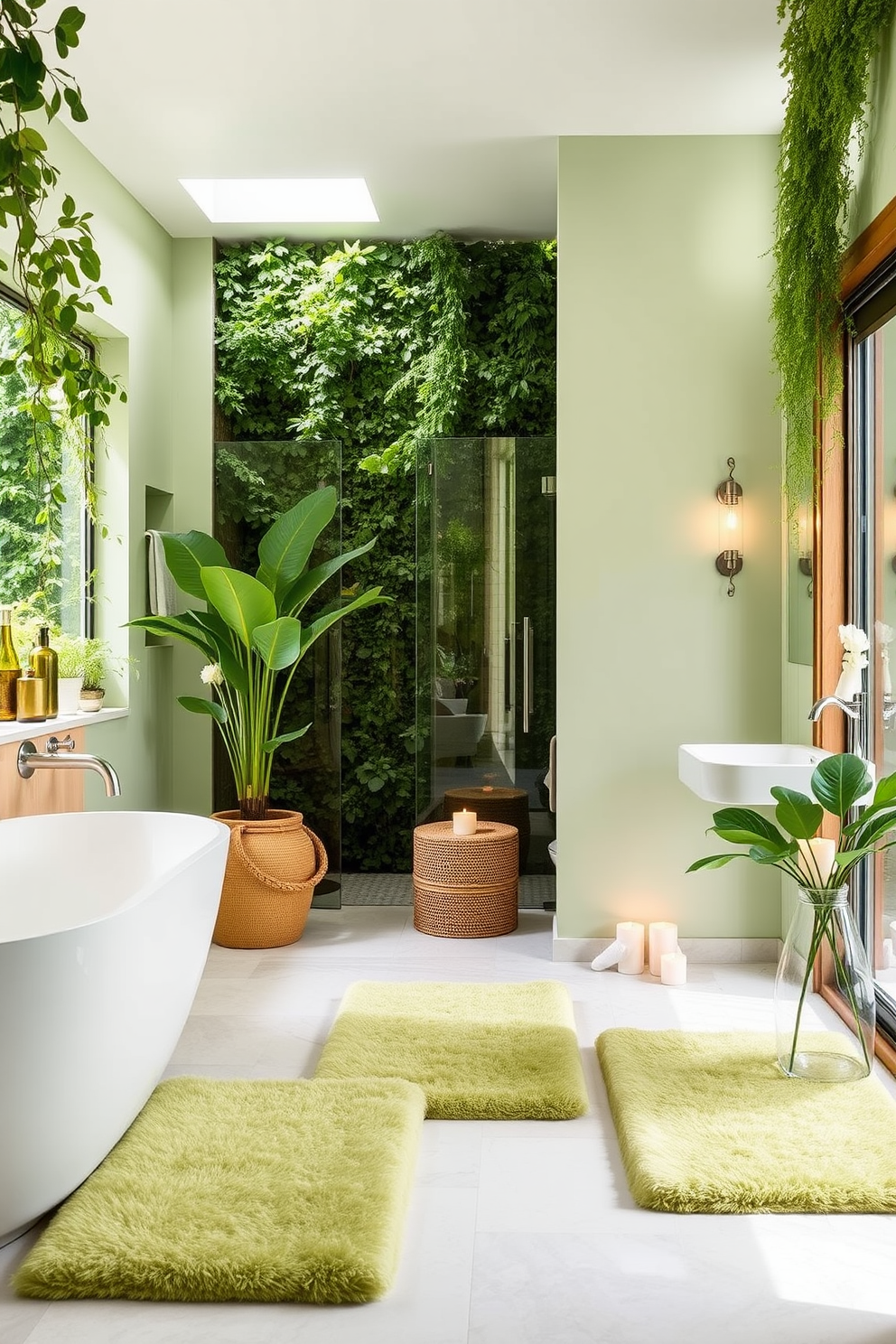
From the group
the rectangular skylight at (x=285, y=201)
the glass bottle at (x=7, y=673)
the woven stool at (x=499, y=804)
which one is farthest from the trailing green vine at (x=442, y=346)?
the glass bottle at (x=7, y=673)

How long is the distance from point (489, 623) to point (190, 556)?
4.18 ft

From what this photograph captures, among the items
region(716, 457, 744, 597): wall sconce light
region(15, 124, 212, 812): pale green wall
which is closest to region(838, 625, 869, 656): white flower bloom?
region(716, 457, 744, 597): wall sconce light

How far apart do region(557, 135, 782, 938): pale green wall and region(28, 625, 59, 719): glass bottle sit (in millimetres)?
1795

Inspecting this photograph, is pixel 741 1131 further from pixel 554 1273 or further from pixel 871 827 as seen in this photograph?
pixel 871 827

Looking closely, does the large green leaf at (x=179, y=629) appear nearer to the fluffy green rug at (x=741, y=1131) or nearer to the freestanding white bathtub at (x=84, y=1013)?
the freestanding white bathtub at (x=84, y=1013)

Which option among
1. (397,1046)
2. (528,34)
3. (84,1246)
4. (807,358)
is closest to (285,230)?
(528,34)

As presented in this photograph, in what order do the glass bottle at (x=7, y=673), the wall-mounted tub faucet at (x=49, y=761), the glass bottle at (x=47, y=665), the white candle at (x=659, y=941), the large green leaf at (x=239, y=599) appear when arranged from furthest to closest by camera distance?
the large green leaf at (x=239, y=599) → the white candle at (x=659, y=941) → the glass bottle at (x=47, y=665) → the glass bottle at (x=7, y=673) → the wall-mounted tub faucet at (x=49, y=761)

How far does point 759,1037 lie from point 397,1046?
1058 mm

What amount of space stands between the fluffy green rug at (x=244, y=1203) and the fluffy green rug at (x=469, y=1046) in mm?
167

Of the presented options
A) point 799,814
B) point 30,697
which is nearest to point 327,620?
point 30,697

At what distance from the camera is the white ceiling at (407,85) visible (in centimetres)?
346

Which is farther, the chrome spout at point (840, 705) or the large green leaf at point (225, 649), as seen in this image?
the large green leaf at point (225, 649)

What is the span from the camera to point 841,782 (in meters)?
3.03

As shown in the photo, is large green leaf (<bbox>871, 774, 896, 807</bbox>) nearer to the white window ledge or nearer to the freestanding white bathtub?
the freestanding white bathtub
